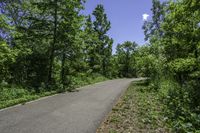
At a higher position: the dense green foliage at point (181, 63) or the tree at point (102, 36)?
the tree at point (102, 36)

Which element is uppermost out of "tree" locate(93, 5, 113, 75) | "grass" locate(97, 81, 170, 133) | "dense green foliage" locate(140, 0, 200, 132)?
"tree" locate(93, 5, 113, 75)

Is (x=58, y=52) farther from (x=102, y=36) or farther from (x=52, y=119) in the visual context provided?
(x=102, y=36)

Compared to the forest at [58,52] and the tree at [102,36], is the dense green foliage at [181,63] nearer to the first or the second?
the forest at [58,52]

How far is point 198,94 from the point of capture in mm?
10820

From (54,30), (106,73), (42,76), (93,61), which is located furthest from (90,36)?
(106,73)

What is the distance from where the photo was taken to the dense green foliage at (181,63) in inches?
297

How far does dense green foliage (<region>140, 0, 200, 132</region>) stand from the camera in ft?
24.7

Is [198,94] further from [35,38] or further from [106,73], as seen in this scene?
[106,73]

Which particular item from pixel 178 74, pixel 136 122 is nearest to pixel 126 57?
pixel 178 74

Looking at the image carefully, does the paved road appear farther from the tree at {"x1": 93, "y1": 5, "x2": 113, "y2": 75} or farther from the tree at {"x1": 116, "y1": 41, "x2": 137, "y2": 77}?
the tree at {"x1": 116, "y1": 41, "x2": 137, "y2": 77}

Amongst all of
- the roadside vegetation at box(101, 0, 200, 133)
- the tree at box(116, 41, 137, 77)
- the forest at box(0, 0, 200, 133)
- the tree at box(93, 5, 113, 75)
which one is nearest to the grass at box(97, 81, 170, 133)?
the roadside vegetation at box(101, 0, 200, 133)

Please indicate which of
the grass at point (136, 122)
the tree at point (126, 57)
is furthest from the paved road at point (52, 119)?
the tree at point (126, 57)

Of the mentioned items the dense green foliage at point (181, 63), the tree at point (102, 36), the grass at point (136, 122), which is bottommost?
the grass at point (136, 122)

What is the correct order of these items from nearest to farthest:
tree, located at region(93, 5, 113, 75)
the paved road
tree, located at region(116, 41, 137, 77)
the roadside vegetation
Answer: the paved road → the roadside vegetation → tree, located at region(93, 5, 113, 75) → tree, located at region(116, 41, 137, 77)
